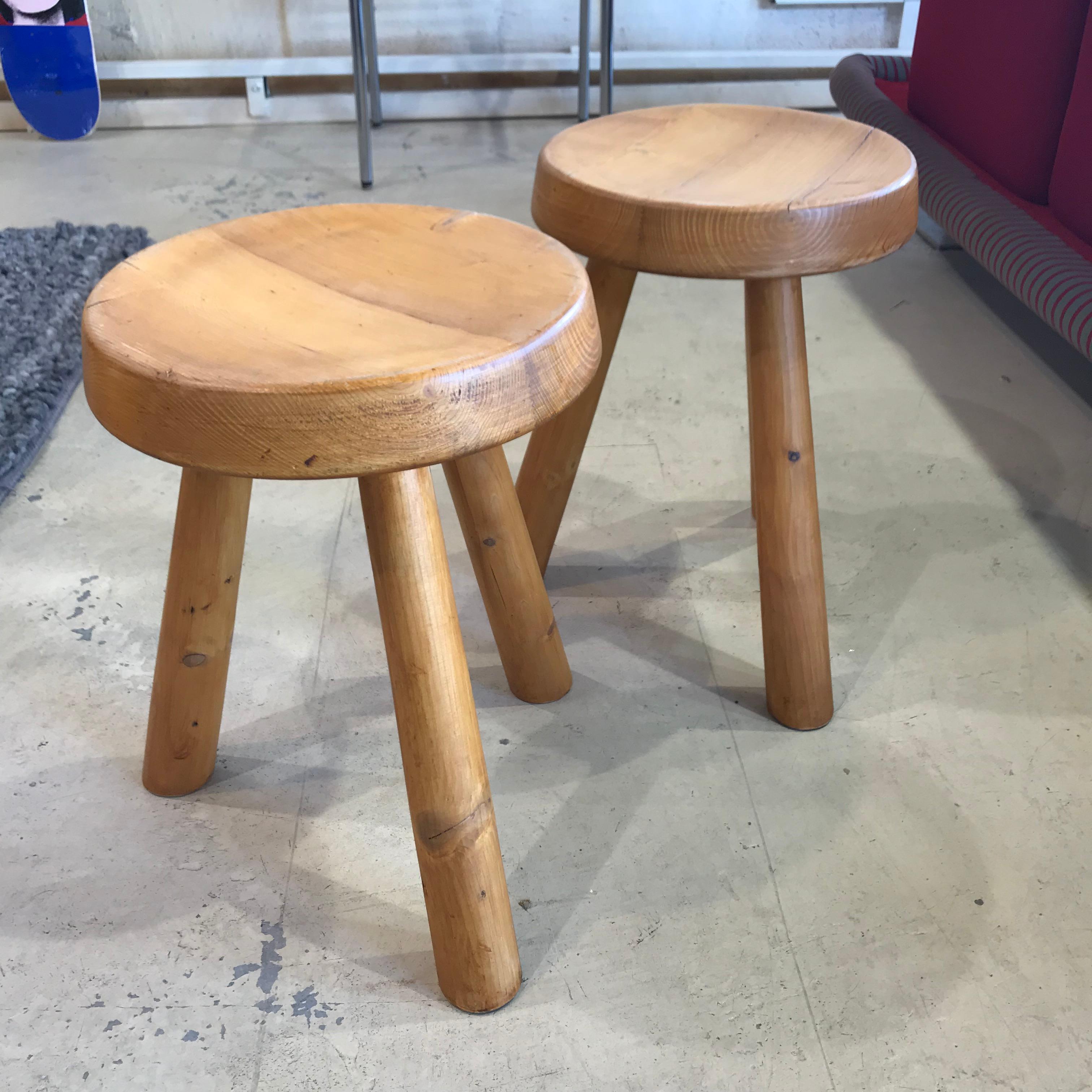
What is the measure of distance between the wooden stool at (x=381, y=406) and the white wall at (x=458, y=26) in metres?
2.16

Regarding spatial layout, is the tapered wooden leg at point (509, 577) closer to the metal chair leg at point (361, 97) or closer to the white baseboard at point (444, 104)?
the metal chair leg at point (361, 97)

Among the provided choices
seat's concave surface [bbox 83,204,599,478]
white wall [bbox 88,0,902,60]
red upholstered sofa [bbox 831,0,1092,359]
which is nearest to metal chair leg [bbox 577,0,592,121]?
white wall [bbox 88,0,902,60]

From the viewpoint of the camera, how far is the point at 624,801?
3.07 feet

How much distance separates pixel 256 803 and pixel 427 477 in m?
0.39

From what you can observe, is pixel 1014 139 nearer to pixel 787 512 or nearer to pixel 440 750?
pixel 787 512

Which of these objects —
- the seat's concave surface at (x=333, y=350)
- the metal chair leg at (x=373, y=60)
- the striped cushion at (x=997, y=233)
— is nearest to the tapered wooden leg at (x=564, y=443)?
the seat's concave surface at (x=333, y=350)

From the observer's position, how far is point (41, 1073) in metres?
0.73

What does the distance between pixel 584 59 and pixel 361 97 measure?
0.59 metres

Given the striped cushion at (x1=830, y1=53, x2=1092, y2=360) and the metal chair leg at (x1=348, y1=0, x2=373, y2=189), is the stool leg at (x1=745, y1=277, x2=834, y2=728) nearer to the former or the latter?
the striped cushion at (x1=830, y1=53, x2=1092, y2=360)

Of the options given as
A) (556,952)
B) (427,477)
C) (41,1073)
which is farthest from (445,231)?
(41,1073)

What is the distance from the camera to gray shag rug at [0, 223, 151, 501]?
1.45 metres

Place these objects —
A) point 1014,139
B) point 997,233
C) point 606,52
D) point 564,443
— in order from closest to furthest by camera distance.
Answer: point 564,443 → point 997,233 → point 1014,139 → point 606,52

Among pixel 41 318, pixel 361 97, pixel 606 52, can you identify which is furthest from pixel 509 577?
→ pixel 606 52

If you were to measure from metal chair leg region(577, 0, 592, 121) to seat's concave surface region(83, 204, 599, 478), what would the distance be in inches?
76.0
